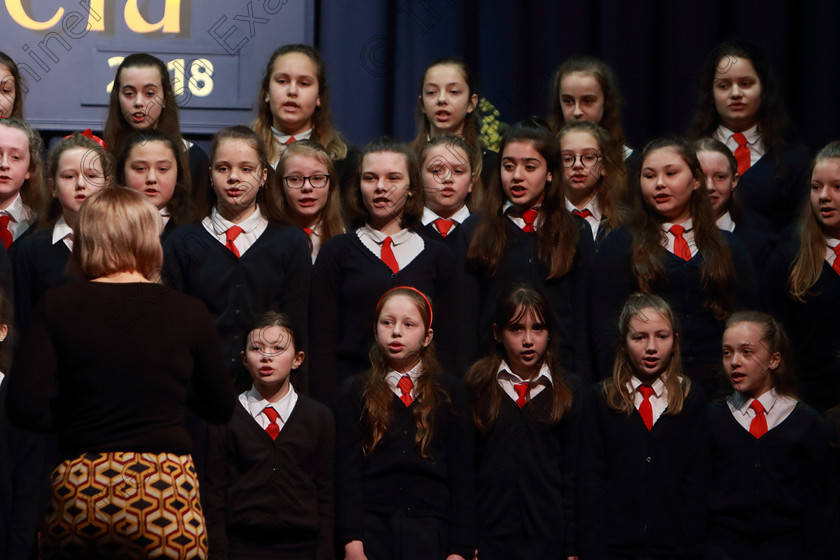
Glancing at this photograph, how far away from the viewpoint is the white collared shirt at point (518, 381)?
11.4 ft

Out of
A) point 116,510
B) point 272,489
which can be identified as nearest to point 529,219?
point 272,489

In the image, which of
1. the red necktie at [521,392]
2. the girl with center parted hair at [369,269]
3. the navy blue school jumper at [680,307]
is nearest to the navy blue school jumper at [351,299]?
the girl with center parted hair at [369,269]

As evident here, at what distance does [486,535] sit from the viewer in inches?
133

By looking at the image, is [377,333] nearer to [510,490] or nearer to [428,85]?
[510,490]

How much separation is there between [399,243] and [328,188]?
1.28ft

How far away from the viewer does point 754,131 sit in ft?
14.1

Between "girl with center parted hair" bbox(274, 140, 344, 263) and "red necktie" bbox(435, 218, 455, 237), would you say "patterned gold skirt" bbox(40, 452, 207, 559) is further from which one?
"red necktie" bbox(435, 218, 455, 237)

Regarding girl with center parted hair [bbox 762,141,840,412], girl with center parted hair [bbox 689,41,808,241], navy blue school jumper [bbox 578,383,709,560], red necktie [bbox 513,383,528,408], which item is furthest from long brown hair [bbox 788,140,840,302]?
red necktie [bbox 513,383,528,408]

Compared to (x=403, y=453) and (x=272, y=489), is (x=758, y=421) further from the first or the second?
(x=272, y=489)

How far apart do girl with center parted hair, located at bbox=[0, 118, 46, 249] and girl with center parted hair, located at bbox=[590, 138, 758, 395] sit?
1.89 m

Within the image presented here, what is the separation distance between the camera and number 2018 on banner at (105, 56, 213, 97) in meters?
5.31

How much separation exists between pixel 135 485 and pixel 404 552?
1.19 m

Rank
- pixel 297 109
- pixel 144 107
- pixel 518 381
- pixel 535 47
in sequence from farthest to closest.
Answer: pixel 535 47 → pixel 297 109 → pixel 144 107 → pixel 518 381

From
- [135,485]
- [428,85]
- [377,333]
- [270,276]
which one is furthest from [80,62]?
[135,485]
